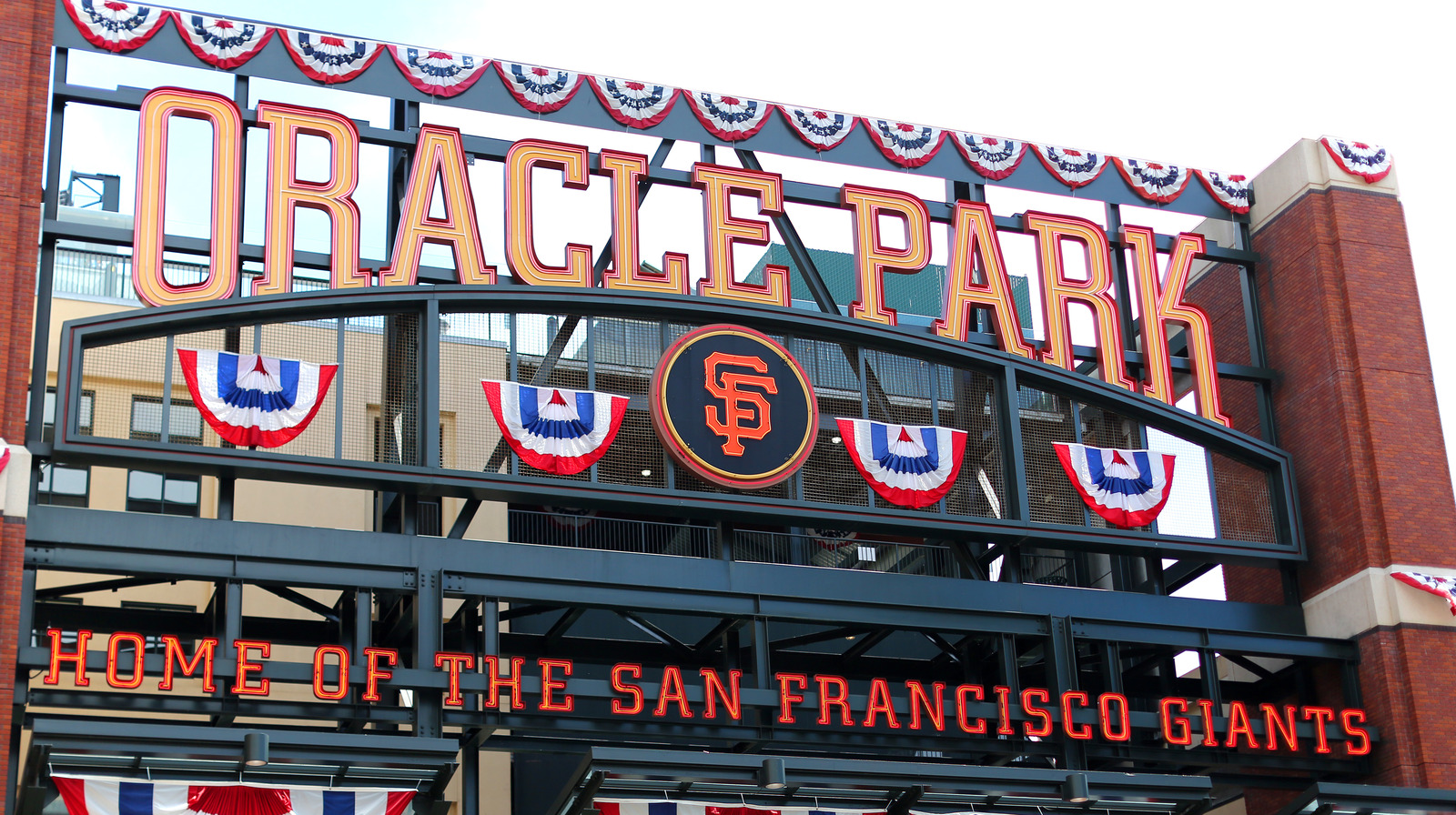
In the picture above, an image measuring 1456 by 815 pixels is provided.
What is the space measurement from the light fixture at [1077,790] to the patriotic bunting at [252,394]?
12906mm

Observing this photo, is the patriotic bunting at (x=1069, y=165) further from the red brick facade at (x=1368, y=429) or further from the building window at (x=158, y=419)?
the building window at (x=158, y=419)

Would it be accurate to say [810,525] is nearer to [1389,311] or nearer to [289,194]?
[289,194]

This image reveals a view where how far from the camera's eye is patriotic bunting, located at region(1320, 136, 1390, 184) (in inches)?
1449

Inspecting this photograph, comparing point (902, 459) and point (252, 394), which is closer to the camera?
point (252, 394)

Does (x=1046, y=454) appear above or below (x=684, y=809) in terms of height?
above

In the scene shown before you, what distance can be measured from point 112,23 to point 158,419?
7726mm

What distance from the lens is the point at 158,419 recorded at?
113ft

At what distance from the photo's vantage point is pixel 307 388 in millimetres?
28516

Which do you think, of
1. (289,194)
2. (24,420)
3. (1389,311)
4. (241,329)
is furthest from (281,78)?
(1389,311)

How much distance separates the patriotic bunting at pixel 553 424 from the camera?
29.3 m

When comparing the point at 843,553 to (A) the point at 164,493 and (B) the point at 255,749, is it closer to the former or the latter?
(B) the point at 255,749

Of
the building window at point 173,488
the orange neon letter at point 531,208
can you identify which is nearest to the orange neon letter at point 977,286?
the orange neon letter at point 531,208

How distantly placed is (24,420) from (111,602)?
38.9ft

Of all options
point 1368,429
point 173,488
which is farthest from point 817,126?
point 173,488
